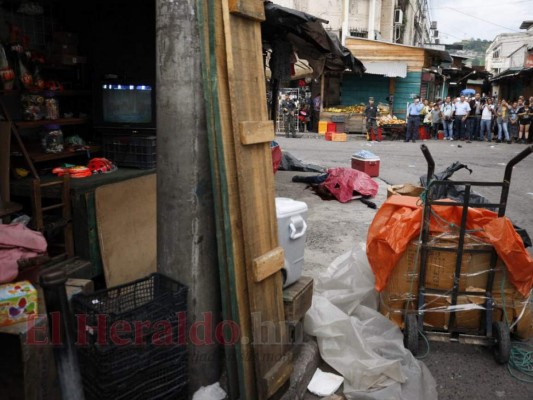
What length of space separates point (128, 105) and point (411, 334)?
3.74m

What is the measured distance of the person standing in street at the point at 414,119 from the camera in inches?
815

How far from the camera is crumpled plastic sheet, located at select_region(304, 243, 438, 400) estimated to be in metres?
3.37

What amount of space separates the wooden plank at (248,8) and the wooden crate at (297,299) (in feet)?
6.02

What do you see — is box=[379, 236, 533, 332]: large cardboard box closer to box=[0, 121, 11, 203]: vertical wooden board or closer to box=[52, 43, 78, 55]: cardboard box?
box=[0, 121, 11, 203]: vertical wooden board

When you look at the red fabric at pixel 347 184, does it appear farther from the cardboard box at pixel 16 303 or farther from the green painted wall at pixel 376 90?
the green painted wall at pixel 376 90

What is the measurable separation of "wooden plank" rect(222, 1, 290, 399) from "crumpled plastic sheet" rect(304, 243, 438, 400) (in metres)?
0.63

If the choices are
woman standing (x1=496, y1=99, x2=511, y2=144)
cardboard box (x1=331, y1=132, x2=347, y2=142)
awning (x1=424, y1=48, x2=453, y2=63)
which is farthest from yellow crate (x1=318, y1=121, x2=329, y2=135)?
woman standing (x1=496, y1=99, x2=511, y2=144)

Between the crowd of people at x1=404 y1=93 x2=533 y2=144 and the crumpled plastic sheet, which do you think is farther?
the crowd of people at x1=404 y1=93 x2=533 y2=144

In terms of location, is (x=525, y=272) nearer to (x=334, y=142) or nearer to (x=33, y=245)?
(x=33, y=245)

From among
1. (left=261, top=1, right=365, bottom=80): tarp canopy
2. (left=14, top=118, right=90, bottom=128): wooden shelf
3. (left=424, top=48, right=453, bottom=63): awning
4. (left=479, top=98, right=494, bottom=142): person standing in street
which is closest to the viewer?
(left=14, top=118, right=90, bottom=128): wooden shelf

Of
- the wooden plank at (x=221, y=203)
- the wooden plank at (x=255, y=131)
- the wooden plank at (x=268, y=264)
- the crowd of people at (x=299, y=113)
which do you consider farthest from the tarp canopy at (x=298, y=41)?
the crowd of people at (x=299, y=113)

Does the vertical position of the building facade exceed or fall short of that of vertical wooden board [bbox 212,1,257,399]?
it exceeds it

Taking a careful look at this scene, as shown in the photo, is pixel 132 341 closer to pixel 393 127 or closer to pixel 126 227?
pixel 126 227

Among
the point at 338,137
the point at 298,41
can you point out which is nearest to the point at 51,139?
the point at 298,41
